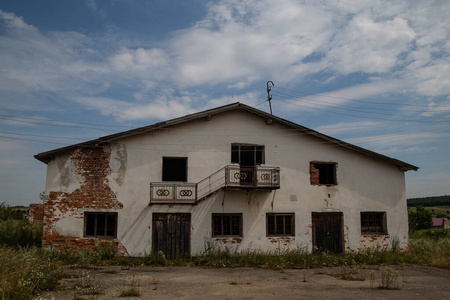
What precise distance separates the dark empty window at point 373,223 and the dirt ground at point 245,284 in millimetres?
3686

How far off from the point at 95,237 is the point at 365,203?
12.2 m

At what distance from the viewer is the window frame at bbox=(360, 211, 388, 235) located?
58.6 feet

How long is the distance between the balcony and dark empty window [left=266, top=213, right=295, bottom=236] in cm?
157

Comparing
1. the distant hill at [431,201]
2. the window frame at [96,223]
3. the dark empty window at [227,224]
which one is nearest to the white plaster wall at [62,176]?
the window frame at [96,223]

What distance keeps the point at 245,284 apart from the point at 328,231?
25.3 ft

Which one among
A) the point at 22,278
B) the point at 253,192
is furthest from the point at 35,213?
the point at 22,278

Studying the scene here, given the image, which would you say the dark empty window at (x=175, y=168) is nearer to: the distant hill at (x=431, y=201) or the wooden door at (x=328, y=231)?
the wooden door at (x=328, y=231)

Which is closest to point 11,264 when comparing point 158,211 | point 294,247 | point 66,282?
point 66,282

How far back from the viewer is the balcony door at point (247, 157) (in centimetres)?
1666

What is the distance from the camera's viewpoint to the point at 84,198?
15297 mm

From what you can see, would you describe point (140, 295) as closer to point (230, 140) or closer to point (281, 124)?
point (230, 140)

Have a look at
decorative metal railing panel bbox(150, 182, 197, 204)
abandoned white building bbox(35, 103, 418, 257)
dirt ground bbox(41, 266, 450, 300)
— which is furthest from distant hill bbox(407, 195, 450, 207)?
dirt ground bbox(41, 266, 450, 300)

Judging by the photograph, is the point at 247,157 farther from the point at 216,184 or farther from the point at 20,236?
the point at 20,236

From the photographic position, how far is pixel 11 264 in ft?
30.5
